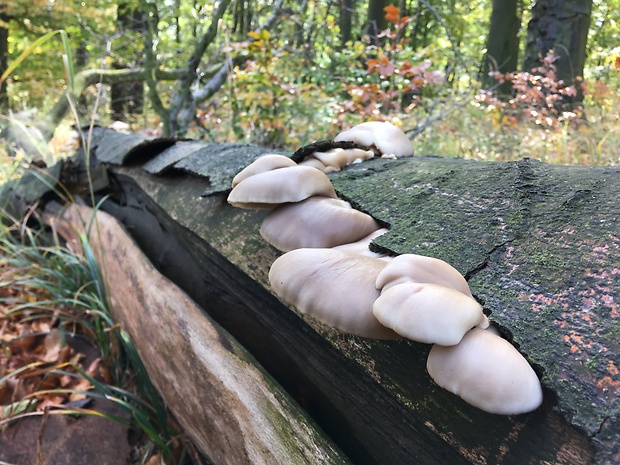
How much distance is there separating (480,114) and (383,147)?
19.1ft

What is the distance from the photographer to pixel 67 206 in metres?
3.12

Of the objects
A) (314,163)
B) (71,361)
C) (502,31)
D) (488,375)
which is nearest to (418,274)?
(488,375)

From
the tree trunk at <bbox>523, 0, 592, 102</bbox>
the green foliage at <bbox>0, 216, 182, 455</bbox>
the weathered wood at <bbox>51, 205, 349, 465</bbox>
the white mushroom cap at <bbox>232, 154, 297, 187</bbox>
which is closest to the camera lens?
the weathered wood at <bbox>51, 205, 349, 465</bbox>

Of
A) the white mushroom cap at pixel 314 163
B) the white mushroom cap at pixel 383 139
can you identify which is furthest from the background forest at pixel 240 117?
the white mushroom cap at pixel 383 139

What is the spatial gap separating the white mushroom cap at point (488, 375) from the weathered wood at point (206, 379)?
496 millimetres

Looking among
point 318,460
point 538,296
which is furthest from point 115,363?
point 538,296

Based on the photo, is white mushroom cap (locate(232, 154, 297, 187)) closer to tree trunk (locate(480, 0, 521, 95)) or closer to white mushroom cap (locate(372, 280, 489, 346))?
white mushroom cap (locate(372, 280, 489, 346))

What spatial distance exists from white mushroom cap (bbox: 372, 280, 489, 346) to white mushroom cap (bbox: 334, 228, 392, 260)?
28cm

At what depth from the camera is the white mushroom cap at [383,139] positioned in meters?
1.85

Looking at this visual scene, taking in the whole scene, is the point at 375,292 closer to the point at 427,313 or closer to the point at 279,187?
the point at 427,313

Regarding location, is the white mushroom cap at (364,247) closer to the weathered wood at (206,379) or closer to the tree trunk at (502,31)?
the weathered wood at (206,379)

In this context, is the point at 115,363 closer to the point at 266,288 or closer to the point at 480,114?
the point at 266,288

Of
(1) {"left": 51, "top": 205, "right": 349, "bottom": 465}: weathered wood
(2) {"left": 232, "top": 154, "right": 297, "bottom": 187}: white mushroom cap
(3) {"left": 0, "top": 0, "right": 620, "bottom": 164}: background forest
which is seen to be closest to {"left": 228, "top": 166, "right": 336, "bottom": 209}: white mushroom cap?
(2) {"left": 232, "top": 154, "right": 297, "bottom": 187}: white mushroom cap

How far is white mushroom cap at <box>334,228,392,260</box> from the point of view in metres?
1.05
